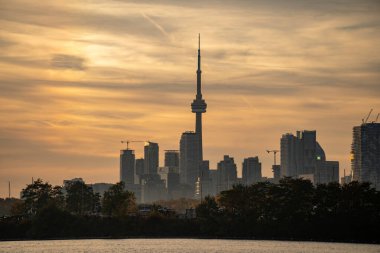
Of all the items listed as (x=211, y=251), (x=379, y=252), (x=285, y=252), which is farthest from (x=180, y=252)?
(x=379, y=252)

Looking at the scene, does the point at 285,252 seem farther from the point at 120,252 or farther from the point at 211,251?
the point at 120,252

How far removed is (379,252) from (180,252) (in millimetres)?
37267

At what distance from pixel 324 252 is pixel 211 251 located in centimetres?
2135

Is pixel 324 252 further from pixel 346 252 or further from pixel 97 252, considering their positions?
pixel 97 252

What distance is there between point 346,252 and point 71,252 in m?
51.7

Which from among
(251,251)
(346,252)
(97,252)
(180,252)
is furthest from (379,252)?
(97,252)

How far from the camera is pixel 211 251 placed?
198m

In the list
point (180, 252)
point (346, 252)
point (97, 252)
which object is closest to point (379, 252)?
point (346, 252)

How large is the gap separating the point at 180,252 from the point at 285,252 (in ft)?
65.0

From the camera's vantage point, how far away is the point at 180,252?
641 feet

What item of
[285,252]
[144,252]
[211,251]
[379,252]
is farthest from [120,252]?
[379,252]

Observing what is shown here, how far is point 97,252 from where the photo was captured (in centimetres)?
19875

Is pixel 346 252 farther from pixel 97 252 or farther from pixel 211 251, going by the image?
pixel 97 252

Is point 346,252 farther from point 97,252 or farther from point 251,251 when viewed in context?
point 97,252
